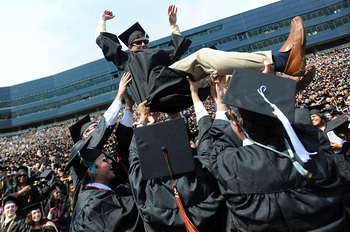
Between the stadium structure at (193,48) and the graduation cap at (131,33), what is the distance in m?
42.9

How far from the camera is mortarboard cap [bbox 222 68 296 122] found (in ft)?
4.56

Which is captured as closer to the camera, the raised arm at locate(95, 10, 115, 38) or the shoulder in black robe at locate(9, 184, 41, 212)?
the raised arm at locate(95, 10, 115, 38)

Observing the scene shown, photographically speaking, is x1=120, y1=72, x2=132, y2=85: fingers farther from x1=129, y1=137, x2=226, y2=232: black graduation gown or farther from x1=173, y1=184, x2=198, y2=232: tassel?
x1=173, y1=184, x2=198, y2=232: tassel

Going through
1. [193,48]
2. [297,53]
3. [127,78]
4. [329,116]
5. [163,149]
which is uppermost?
[193,48]

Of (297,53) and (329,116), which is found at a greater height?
(297,53)

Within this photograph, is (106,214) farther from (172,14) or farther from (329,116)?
(329,116)

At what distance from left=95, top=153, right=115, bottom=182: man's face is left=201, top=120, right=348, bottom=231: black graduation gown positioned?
4.80ft

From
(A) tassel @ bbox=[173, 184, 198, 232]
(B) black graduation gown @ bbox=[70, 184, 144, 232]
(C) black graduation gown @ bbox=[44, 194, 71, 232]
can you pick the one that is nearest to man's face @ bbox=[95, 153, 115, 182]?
(B) black graduation gown @ bbox=[70, 184, 144, 232]

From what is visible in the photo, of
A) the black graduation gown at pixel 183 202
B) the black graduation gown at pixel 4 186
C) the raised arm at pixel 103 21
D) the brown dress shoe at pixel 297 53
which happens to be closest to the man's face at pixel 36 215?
the black graduation gown at pixel 183 202

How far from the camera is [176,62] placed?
98.0 inches

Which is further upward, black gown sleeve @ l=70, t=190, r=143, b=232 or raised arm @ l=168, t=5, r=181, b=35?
raised arm @ l=168, t=5, r=181, b=35

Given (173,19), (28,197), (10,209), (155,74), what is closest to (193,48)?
(28,197)

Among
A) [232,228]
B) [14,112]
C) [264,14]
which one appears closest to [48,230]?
[232,228]

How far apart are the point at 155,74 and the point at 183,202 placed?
1422mm
